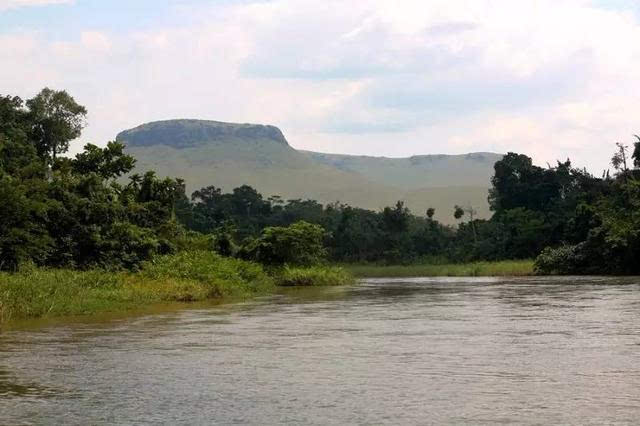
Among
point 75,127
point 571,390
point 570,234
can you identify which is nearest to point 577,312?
point 571,390

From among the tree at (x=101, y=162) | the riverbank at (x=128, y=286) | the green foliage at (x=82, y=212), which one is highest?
the tree at (x=101, y=162)

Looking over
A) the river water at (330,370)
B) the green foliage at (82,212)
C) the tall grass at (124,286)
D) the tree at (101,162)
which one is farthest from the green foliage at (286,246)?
the river water at (330,370)

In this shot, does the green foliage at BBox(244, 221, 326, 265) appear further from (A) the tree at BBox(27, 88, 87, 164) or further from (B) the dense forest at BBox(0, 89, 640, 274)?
(A) the tree at BBox(27, 88, 87, 164)

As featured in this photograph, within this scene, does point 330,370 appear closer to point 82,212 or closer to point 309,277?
point 82,212

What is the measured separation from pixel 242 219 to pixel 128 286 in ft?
188

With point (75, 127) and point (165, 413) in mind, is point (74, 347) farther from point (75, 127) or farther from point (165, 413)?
point (75, 127)

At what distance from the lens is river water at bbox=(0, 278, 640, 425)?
28.2 ft

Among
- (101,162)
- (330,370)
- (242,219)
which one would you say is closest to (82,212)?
(101,162)

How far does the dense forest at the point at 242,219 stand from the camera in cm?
2931

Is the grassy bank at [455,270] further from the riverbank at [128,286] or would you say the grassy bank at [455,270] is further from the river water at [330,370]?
the river water at [330,370]

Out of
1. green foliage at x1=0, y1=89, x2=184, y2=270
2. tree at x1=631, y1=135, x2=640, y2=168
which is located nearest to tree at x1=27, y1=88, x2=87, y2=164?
green foliage at x1=0, y1=89, x2=184, y2=270

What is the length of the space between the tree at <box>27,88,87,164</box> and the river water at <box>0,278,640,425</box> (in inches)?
1584

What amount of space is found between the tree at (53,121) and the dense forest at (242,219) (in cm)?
8

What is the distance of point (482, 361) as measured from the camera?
11984 millimetres
